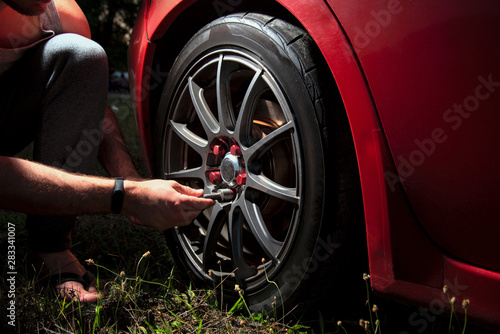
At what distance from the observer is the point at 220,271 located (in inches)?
58.6

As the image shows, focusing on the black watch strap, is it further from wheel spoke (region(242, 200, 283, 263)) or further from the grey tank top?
the grey tank top

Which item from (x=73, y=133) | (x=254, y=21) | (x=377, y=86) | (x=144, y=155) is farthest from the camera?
(x=144, y=155)

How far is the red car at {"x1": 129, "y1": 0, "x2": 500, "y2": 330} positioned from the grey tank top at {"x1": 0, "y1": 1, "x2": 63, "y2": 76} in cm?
38

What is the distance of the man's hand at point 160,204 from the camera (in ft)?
4.45

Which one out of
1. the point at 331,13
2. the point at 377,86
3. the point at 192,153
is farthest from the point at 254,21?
the point at 192,153

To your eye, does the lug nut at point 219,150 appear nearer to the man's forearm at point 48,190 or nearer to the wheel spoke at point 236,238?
the wheel spoke at point 236,238

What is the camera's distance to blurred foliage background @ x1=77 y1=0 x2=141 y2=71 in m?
11.7

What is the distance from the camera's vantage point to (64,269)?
5.25 feet

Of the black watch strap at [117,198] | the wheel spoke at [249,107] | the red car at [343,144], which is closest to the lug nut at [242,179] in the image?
the red car at [343,144]

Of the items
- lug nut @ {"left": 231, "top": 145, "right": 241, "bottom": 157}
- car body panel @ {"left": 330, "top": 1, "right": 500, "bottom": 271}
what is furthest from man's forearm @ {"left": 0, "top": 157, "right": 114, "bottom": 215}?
car body panel @ {"left": 330, "top": 1, "right": 500, "bottom": 271}

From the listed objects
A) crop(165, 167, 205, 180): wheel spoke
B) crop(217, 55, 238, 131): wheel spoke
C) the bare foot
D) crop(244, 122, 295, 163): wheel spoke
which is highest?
crop(217, 55, 238, 131): wheel spoke

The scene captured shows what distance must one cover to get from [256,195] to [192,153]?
1.48ft

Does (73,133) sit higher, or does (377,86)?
(377,86)

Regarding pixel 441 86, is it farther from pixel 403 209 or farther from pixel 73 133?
pixel 73 133
